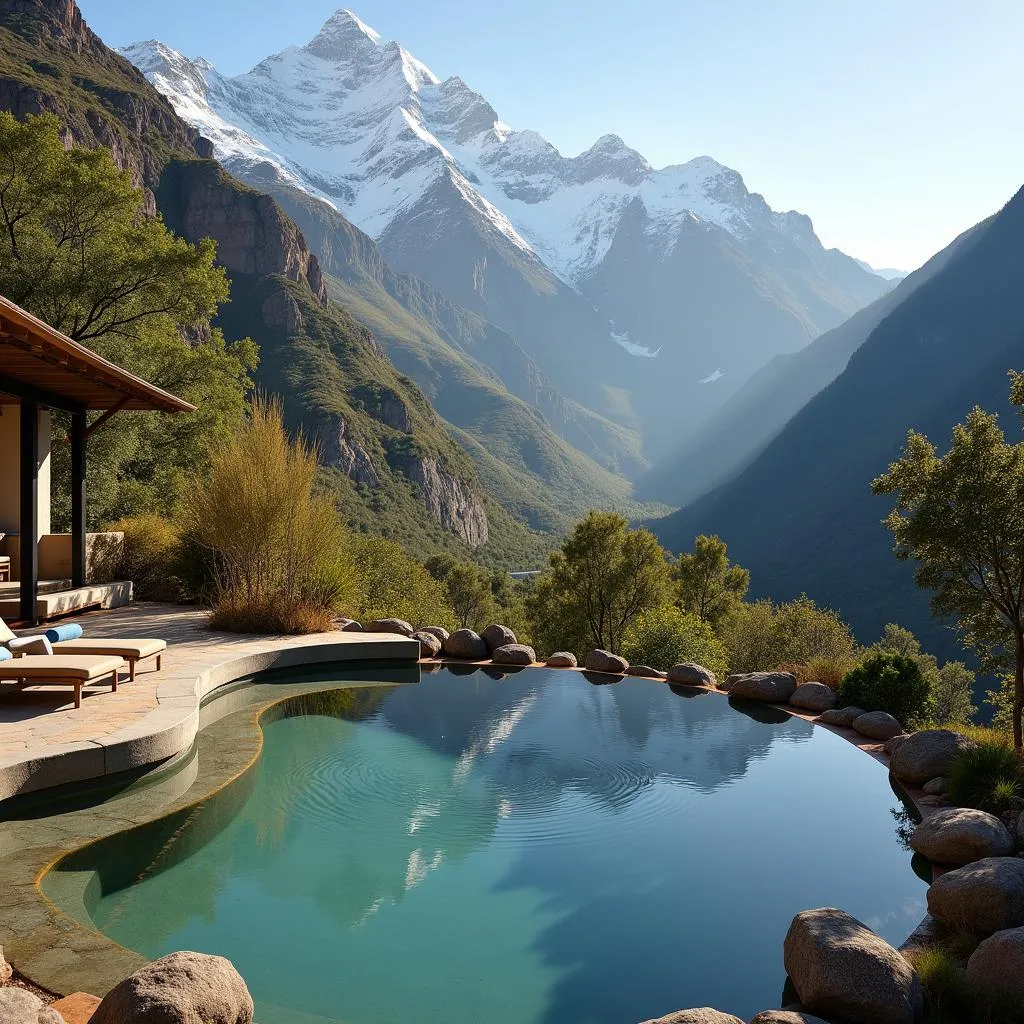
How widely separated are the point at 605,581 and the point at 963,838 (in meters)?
16.7

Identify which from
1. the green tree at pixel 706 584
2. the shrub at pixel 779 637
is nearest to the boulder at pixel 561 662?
the shrub at pixel 779 637

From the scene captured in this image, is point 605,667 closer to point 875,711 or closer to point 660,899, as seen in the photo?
point 875,711

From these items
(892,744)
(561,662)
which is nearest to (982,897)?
(892,744)

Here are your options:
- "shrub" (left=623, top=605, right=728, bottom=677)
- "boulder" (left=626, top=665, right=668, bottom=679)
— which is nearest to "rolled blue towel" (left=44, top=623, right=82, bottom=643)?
"boulder" (left=626, top=665, right=668, bottom=679)

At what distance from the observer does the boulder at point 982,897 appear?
3.70 metres

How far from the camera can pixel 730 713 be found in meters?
8.29

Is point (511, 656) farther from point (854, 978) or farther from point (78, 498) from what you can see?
point (854, 978)

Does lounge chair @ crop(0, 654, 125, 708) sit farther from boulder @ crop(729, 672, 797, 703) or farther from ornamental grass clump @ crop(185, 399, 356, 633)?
boulder @ crop(729, 672, 797, 703)

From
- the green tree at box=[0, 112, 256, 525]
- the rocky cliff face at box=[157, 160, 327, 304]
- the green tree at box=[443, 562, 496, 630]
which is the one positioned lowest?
the green tree at box=[443, 562, 496, 630]

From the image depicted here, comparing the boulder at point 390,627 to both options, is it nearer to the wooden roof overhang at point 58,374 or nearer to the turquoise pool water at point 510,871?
the turquoise pool water at point 510,871

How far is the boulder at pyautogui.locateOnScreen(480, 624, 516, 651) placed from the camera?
1052 centimetres

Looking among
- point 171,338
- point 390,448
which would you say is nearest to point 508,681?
point 171,338

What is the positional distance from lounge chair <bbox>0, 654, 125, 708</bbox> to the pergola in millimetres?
2586

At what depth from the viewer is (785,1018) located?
2875 millimetres
